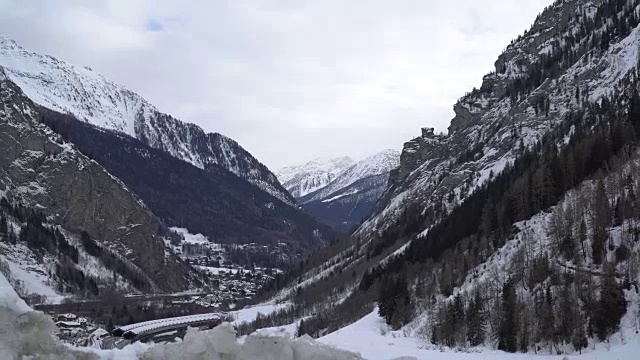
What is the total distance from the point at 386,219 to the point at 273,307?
156 ft

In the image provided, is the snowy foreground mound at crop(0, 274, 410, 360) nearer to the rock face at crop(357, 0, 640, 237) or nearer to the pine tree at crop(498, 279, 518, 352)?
the pine tree at crop(498, 279, 518, 352)

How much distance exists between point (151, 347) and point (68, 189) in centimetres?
18037

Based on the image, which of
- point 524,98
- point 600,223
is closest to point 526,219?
point 600,223

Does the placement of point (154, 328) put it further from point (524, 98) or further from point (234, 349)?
point (234, 349)

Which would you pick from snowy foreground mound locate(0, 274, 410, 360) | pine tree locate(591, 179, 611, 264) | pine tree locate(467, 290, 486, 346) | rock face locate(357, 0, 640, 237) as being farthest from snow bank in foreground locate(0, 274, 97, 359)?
rock face locate(357, 0, 640, 237)

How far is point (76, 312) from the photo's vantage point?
11988 centimetres

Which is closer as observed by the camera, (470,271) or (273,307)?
(470,271)

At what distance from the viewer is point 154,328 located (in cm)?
10525

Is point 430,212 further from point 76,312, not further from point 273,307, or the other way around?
point 76,312

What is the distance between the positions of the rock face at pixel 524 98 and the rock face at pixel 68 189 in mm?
68672

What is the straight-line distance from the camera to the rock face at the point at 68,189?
6658 inches

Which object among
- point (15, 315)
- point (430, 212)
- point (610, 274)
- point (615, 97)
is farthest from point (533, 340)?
point (430, 212)

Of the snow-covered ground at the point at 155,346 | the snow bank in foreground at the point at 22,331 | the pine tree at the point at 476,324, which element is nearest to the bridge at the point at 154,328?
the pine tree at the point at 476,324

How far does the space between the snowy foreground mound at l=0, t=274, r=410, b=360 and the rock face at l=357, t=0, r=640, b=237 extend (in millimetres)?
102368
